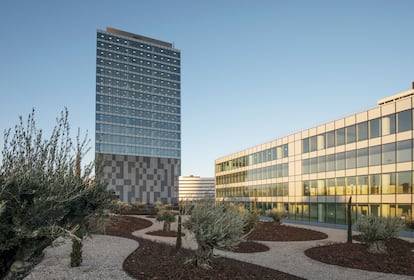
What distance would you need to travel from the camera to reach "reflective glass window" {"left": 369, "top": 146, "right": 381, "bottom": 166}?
3759 cm

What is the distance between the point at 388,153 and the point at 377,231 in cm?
2049

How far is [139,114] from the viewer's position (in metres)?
116

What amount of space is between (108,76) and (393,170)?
308ft

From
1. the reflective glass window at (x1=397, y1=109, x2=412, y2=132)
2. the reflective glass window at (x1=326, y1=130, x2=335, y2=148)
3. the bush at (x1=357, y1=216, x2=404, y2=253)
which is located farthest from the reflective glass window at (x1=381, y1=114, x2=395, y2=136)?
the bush at (x1=357, y1=216, x2=404, y2=253)

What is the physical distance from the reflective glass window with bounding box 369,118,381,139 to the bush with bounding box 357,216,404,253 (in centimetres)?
1995

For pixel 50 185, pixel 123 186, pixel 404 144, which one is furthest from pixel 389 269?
pixel 123 186

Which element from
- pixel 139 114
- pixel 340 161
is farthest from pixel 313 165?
pixel 139 114

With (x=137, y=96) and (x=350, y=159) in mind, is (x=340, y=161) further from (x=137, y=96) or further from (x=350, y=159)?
(x=137, y=96)

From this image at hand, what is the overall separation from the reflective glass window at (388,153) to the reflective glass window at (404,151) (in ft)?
2.40

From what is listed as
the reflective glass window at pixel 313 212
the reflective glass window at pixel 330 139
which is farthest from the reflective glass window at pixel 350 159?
the reflective glass window at pixel 313 212

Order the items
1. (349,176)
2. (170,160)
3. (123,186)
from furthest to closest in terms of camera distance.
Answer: (170,160) < (123,186) < (349,176)

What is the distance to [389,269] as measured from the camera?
15.6 meters

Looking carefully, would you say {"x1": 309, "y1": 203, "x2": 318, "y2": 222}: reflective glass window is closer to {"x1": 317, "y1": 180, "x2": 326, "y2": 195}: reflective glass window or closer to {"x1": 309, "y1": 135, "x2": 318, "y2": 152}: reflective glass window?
{"x1": 317, "y1": 180, "x2": 326, "y2": 195}: reflective glass window

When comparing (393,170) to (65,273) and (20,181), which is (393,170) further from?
(20,181)
